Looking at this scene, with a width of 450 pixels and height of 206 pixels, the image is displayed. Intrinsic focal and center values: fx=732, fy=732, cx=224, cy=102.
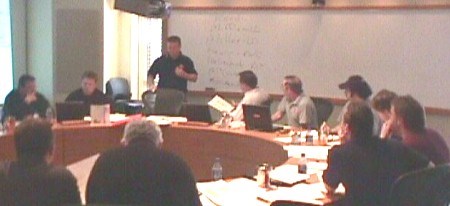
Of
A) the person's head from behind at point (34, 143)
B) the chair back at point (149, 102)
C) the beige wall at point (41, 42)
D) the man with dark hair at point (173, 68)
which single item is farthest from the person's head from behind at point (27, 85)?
the person's head from behind at point (34, 143)

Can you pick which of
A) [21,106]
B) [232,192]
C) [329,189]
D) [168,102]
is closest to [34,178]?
[232,192]

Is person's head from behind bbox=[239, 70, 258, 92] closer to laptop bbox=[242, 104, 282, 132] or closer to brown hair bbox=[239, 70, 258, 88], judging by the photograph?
brown hair bbox=[239, 70, 258, 88]

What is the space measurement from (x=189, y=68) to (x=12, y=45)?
8.37 feet

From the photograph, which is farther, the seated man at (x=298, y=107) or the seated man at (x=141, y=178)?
the seated man at (x=298, y=107)

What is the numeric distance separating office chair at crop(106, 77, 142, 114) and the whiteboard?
2.70 ft

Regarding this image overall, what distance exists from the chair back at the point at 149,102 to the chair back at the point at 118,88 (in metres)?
0.72

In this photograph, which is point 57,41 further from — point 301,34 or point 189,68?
point 301,34

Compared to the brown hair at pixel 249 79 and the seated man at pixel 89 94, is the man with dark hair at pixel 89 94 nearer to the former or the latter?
the seated man at pixel 89 94

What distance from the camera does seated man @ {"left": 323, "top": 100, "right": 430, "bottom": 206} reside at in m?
3.43

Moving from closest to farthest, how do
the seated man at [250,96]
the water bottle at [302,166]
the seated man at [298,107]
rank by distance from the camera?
1. the water bottle at [302,166]
2. the seated man at [298,107]
3. the seated man at [250,96]

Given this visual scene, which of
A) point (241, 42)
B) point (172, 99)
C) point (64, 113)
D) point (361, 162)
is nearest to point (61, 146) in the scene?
point (64, 113)

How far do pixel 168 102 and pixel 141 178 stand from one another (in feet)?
14.3

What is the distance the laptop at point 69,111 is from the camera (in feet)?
21.9

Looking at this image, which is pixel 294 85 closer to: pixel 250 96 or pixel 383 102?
pixel 250 96
